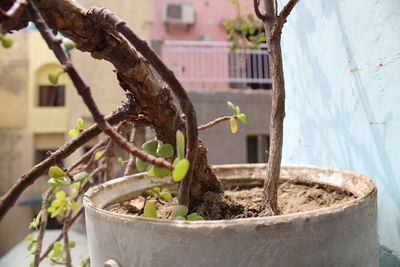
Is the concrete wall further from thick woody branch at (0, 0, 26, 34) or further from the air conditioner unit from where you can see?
thick woody branch at (0, 0, 26, 34)

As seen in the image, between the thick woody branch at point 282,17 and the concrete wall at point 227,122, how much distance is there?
2.82 m

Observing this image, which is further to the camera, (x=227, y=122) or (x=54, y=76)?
(x=227, y=122)

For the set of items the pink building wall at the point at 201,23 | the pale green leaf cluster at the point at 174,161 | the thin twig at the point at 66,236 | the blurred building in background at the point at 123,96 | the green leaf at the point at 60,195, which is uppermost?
the pink building wall at the point at 201,23

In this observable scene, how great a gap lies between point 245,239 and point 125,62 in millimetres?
278

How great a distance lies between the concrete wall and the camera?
355 centimetres

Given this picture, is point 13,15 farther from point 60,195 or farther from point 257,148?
point 257,148

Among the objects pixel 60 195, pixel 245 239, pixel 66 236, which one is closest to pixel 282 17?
pixel 245 239

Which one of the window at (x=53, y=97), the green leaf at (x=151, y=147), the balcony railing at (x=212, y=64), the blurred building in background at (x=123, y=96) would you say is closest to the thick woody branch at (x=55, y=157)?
the green leaf at (x=151, y=147)

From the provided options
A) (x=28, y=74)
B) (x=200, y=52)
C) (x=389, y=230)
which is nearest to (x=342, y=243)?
(x=389, y=230)

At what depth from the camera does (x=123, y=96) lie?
4.86 meters

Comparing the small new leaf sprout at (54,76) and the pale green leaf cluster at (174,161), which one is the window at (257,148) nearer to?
the pale green leaf cluster at (174,161)

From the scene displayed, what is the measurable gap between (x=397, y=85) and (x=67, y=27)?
0.56 m

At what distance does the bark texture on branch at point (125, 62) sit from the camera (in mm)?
412

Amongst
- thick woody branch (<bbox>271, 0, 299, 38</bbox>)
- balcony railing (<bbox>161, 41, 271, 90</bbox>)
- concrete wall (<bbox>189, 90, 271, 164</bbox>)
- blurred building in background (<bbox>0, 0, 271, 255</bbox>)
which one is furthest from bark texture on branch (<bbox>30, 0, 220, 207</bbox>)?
balcony railing (<bbox>161, 41, 271, 90</bbox>)
